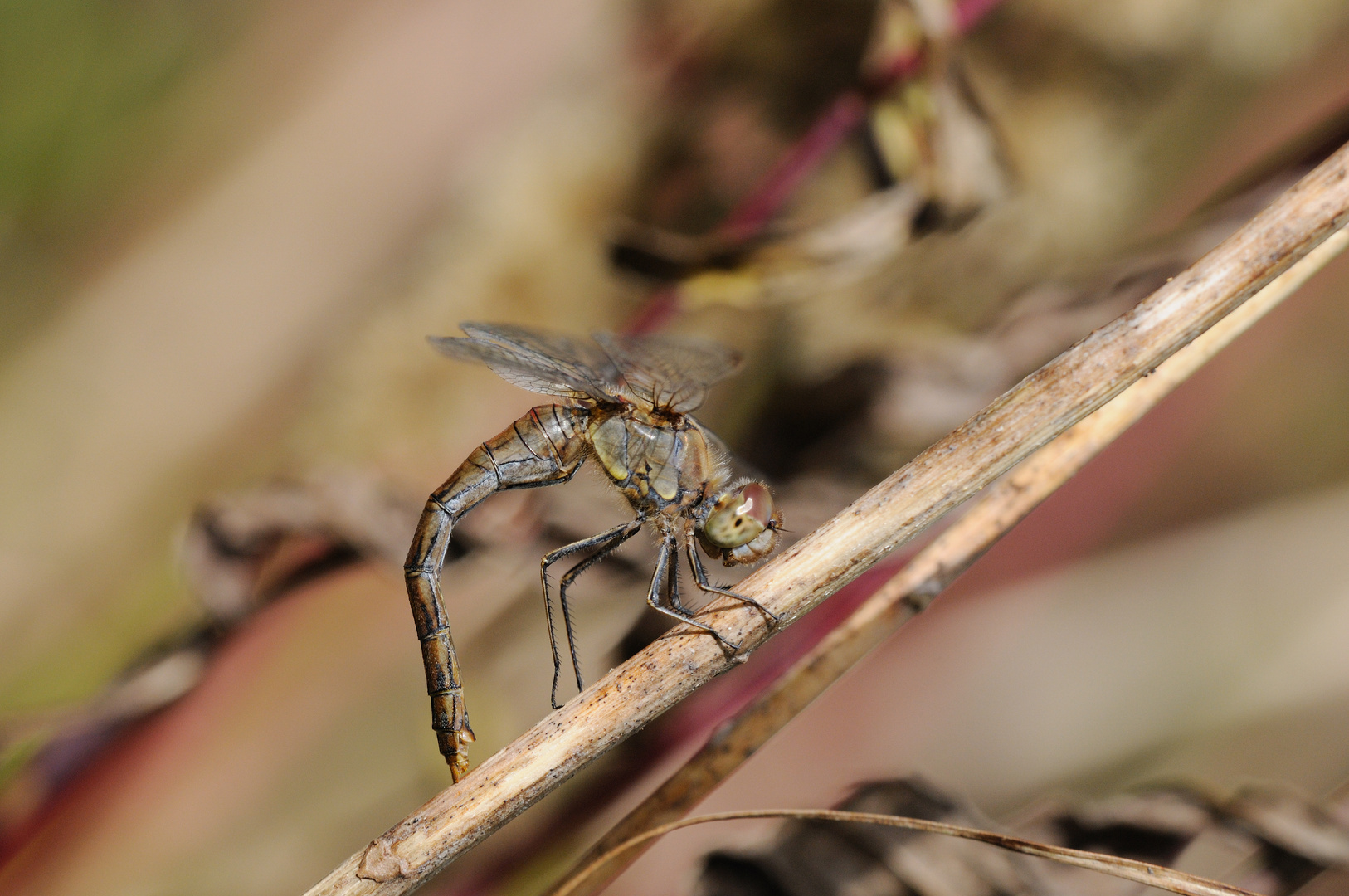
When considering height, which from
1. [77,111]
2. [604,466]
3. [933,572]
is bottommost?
[933,572]

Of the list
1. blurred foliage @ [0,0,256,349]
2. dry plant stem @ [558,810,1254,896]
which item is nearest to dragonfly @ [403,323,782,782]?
dry plant stem @ [558,810,1254,896]

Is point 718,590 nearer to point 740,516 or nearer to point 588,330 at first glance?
point 740,516

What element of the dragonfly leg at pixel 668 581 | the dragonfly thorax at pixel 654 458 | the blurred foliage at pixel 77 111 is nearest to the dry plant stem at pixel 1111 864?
the dragonfly leg at pixel 668 581

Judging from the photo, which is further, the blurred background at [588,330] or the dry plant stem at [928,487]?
the blurred background at [588,330]

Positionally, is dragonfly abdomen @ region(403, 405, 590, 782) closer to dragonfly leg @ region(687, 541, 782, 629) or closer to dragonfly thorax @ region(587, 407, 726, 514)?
dragonfly thorax @ region(587, 407, 726, 514)

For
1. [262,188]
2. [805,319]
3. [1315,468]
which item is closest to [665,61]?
[805,319]

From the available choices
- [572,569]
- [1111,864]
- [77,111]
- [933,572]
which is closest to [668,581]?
[572,569]

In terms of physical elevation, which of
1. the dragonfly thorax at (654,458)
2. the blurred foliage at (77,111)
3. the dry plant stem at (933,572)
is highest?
the blurred foliage at (77,111)

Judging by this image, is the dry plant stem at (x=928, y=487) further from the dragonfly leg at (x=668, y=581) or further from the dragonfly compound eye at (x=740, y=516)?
the dragonfly compound eye at (x=740, y=516)
